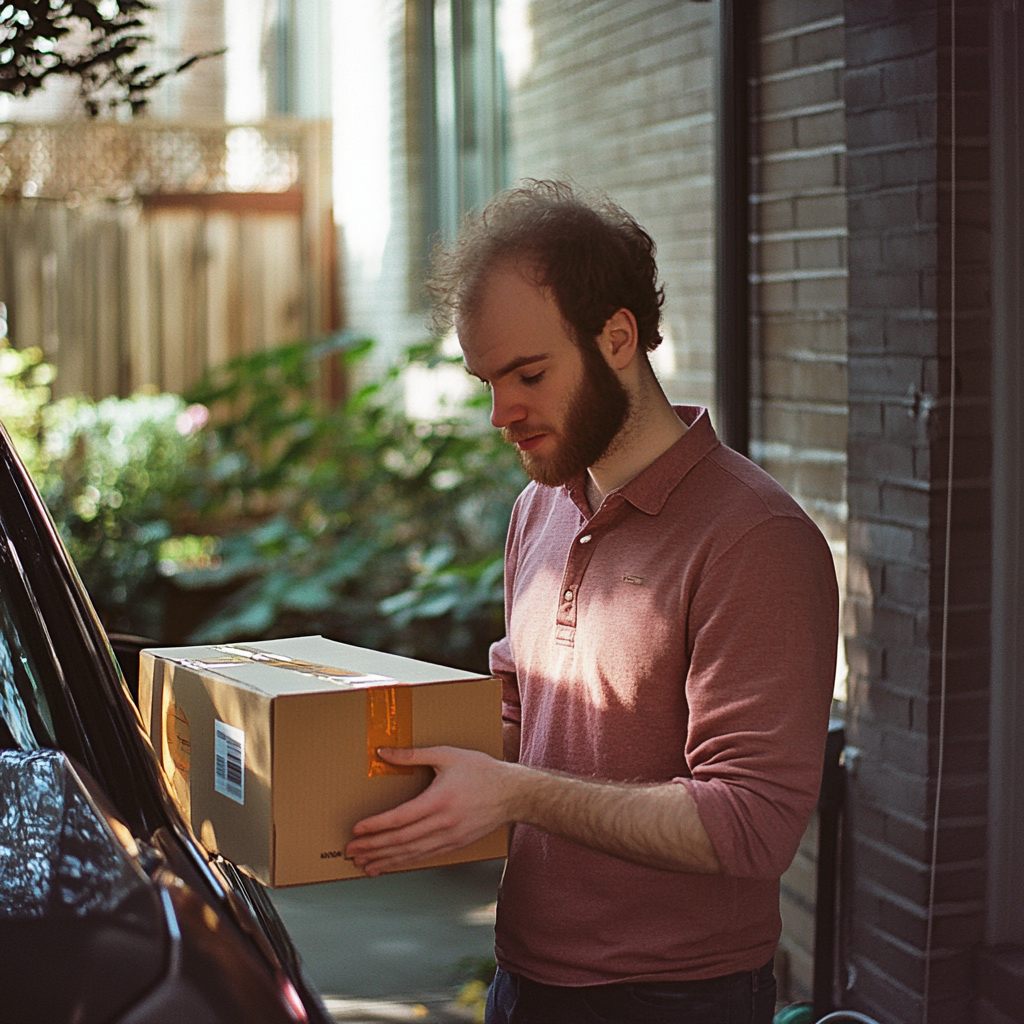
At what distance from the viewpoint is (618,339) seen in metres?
1.98

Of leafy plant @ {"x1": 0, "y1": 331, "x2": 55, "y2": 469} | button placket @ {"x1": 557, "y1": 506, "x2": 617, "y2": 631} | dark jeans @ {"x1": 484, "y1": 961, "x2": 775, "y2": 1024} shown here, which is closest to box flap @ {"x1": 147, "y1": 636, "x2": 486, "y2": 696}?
button placket @ {"x1": 557, "y1": 506, "x2": 617, "y2": 631}

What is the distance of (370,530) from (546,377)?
519 cm

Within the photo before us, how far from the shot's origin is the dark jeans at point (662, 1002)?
1.81 m

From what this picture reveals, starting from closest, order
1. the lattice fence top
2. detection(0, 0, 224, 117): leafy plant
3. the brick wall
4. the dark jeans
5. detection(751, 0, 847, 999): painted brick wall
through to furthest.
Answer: the dark jeans
detection(0, 0, 224, 117): leafy plant
the brick wall
detection(751, 0, 847, 999): painted brick wall
the lattice fence top

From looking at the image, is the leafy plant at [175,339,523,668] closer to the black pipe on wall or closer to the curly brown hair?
the black pipe on wall

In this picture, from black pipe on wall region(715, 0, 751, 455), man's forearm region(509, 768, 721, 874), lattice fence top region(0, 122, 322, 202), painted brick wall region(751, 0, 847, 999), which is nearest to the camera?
man's forearm region(509, 768, 721, 874)

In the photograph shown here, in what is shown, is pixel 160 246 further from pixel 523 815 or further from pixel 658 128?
pixel 523 815

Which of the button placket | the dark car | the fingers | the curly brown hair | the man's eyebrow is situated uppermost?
the curly brown hair

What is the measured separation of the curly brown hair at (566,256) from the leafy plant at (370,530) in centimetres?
350

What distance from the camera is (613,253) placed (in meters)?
2.01

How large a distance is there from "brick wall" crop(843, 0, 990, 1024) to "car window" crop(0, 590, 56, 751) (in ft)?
6.05

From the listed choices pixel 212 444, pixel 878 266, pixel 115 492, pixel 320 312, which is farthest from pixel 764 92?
pixel 320 312

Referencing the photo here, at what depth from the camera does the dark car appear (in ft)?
3.81

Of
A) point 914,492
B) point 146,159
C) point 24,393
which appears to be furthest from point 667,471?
point 146,159
